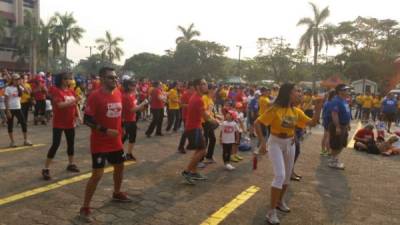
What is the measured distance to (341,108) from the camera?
28.1 ft

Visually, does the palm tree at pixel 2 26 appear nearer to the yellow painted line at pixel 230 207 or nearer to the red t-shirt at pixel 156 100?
the red t-shirt at pixel 156 100

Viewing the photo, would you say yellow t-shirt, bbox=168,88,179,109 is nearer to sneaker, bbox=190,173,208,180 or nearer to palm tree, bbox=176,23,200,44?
sneaker, bbox=190,173,208,180

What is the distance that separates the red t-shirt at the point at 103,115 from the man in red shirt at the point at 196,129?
1875 millimetres

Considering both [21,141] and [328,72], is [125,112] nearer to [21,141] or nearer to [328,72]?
[21,141]

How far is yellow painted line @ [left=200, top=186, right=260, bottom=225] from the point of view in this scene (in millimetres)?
5039

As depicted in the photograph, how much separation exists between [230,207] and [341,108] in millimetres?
4236

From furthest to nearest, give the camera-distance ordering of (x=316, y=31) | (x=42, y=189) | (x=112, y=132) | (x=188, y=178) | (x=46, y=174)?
(x=316, y=31) < (x=188, y=178) < (x=46, y=174) < (x=42, y=189) < (x=112, y=132)

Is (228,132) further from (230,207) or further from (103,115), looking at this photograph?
(103,115)

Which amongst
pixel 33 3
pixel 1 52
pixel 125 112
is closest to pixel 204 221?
pixel 125 112

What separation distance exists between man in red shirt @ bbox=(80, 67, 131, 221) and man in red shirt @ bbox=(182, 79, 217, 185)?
1.82 metres

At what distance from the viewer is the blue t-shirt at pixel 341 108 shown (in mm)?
8555

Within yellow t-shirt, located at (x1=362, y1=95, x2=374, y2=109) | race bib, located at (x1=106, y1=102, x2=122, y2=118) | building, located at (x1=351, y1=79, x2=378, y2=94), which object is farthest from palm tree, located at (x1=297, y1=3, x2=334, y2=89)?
race bib, located at (x1=106, y1=102, x2=122, y2=118)

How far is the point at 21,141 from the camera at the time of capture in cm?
1021

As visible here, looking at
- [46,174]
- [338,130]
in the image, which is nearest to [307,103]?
[338,130]
